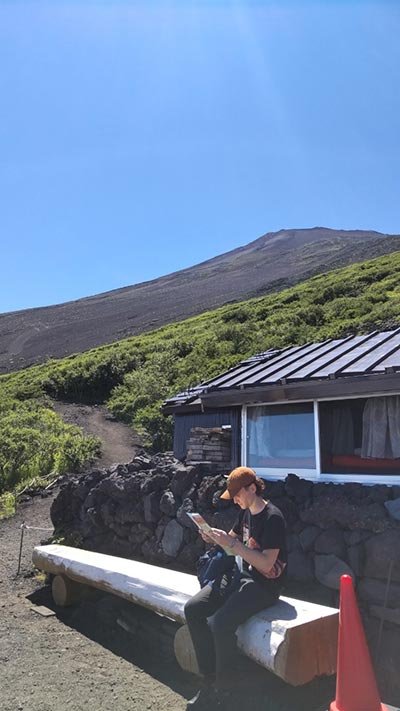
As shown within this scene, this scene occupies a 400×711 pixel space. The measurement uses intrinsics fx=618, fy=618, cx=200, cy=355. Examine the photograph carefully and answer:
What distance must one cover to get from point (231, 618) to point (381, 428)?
2757mm

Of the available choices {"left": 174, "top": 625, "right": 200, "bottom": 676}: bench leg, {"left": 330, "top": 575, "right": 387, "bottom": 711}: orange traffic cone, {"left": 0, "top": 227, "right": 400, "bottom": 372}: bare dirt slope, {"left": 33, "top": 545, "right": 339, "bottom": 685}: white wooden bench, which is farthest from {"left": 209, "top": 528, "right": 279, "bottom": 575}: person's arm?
{"left": 0, "top": 227, "right": 400, "bottom": 372}: bare dirt slope

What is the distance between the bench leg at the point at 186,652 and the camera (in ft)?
15.6

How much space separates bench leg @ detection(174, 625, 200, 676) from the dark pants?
41cm

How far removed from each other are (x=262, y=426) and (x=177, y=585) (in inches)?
88.7

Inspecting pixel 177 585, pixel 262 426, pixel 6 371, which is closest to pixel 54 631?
pixel 177 585

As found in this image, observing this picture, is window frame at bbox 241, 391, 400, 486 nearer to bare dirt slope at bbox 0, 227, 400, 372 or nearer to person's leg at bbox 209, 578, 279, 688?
person's leg at bbox 209, 578, 279, 688

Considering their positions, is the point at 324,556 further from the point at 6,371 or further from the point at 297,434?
the point at 6,371

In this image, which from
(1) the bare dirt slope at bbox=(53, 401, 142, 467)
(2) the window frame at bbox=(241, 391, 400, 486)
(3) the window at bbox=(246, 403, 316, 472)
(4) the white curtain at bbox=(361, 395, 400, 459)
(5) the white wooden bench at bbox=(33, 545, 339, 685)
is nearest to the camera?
(5) the white wooden bench at bbox=(33, 545, 339, 685)

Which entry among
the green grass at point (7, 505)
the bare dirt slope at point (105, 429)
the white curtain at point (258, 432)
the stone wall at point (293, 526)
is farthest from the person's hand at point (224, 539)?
the bare dirt slope at point (105, 429)

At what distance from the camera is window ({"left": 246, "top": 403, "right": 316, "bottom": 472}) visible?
673 cm

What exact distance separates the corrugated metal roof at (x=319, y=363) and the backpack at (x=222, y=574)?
2302mm

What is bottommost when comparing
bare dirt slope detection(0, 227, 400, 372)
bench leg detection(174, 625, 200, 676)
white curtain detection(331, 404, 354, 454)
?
bench leg detection(174, 625, 200, 676)

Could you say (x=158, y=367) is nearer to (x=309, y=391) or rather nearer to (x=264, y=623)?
(x=309, y=391)

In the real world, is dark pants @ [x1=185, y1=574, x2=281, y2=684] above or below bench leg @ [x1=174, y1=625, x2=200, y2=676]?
above
